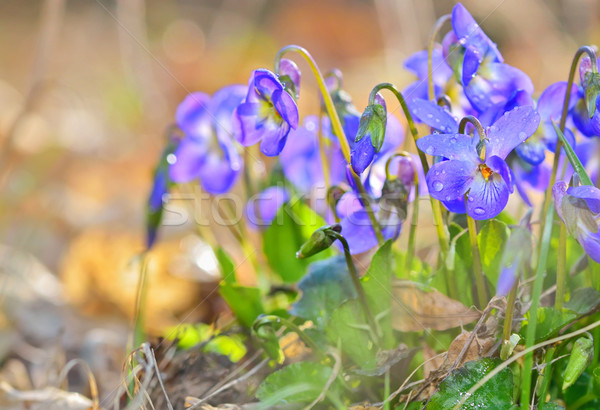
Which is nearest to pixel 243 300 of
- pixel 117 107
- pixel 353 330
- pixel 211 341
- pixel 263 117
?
pixel 211 341

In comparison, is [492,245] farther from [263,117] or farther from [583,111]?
[263,117]

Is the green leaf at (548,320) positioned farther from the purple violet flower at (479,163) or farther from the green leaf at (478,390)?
the purple violet flower at (479,163)

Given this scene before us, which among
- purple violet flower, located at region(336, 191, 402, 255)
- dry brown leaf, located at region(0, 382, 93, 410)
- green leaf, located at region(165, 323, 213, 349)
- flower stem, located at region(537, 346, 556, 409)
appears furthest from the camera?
green leaf, located at region(165, 323, 213, 349)

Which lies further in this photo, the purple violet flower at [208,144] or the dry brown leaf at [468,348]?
the purple violet flower at [208,144]

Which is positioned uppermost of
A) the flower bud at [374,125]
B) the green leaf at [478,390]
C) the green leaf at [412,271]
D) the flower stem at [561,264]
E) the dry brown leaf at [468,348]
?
the flower bud at [374,125]

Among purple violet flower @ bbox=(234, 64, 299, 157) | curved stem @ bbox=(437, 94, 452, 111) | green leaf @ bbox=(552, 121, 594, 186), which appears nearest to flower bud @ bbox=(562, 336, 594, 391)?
green leaf @ bbox=(552, 121, 594, 186)

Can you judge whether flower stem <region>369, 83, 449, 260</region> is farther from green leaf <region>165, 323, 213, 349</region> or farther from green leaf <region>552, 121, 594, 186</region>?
green leaf <region>165, 323, 213, 349</region>

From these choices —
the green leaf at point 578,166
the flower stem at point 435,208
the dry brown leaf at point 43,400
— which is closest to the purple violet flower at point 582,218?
the green leaf at point 578,166
